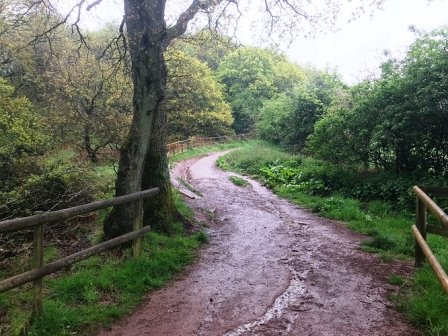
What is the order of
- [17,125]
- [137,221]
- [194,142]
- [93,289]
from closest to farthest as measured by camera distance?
[93,289] → [137,221] → [17,125] → [194,142]

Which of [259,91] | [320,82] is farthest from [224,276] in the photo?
[259,91]

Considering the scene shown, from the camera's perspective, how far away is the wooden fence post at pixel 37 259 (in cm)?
402

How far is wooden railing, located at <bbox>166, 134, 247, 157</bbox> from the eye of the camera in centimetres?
2942

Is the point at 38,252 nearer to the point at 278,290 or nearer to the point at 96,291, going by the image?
the point at 96,291

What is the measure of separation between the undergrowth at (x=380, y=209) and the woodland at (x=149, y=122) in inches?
4.0

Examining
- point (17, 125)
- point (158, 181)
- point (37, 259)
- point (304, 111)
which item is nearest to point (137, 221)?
point (158, 181)

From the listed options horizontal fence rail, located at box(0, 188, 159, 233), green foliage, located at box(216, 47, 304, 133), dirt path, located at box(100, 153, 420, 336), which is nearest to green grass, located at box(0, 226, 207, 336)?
dirt path, located at box(100, 153, 420, 336)

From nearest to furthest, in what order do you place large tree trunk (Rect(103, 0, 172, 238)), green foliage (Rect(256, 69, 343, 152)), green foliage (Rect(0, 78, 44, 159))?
large tree trunk (Rect(103, 0, 172, 238)) < green foliage (Rect(0, 78, 44, 159)) < green foliage (Rect(256, 69, 343, 152))

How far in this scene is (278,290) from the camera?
5.14 meters

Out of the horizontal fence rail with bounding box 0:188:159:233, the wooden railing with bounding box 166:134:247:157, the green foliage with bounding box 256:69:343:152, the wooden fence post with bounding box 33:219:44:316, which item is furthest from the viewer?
the wooden railing with bounding box 166:134:247:157

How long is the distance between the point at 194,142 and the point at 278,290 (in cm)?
3202

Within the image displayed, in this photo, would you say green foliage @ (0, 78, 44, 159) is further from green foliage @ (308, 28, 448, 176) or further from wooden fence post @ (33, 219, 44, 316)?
green foliage @ (308, 28, 448, 176)

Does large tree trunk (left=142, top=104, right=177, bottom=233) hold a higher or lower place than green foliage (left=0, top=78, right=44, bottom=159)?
lower

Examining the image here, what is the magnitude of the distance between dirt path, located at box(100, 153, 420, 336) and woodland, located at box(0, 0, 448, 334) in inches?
71.7
